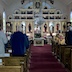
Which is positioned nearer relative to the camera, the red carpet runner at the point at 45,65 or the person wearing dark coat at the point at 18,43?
the person wearing dark coat at the point at 18,43

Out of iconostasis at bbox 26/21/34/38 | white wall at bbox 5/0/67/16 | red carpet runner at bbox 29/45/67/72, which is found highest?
white wall at bbox 5/0/67/16

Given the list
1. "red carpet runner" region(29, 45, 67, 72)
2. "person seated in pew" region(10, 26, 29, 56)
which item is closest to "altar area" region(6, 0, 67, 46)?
"red carpet runner" region(29, 45, 67, 72)

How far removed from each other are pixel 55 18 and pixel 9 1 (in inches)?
199

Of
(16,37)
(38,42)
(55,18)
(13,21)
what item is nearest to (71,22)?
(55,18)

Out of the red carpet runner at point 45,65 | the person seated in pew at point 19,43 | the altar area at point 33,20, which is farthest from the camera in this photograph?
the altar area at point 33,20

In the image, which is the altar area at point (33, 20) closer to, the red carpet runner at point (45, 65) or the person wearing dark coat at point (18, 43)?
the red carpet runner at point (45, 65)

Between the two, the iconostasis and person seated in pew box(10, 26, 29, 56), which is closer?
person seated in pew box(10, 26, 29, 56)

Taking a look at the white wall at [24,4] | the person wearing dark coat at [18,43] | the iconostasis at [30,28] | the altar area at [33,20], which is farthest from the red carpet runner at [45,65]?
the white wall at [24,4]

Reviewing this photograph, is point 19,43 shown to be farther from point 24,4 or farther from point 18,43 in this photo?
point 24,4

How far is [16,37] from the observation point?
23.2ft

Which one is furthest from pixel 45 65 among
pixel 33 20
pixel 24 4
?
pixel 24 4

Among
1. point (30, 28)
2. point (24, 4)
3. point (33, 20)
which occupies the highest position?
point (24, 4)

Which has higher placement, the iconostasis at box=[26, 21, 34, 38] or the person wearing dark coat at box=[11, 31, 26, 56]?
the iconostasis at box=[26, 21, 34, 38]

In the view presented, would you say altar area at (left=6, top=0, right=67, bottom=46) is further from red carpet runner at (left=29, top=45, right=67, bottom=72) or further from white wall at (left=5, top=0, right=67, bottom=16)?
red carpet runner at (left=29, top=45, right=67, bottom=72)
